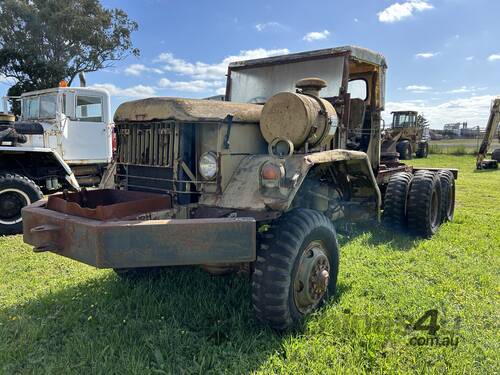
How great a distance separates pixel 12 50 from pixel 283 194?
23.2 metres

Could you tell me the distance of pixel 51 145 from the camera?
730cm

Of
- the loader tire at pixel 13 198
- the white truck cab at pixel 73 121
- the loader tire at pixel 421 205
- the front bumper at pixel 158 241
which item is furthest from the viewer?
the white truck cab at pixel 73 121

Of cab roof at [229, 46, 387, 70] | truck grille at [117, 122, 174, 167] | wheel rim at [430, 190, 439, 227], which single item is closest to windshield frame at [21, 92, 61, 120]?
cab roof at [229, 46, 387, 70]

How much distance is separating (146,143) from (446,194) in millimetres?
4512

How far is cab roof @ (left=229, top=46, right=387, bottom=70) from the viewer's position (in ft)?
13.8

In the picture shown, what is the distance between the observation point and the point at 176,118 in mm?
2936

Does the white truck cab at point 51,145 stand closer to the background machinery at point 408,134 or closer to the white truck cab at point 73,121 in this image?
the white truck cab at point 73,121

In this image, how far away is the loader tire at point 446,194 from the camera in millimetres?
5980

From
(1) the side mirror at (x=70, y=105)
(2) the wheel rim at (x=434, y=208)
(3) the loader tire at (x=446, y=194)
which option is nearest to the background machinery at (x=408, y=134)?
(3) the loader tire at (x=446, y=194)

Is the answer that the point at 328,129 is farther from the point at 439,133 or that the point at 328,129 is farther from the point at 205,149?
the point at 439,133

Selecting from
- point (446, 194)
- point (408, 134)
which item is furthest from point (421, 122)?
point (446, 194)

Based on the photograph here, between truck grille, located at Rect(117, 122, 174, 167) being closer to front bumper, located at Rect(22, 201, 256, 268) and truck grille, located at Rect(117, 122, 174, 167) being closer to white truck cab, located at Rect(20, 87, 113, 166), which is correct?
front bumper, located at Rect(22, 201, 256, 268)

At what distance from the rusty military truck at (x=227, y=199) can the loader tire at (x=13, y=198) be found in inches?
118

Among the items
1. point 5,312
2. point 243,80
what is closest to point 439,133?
point 243,80
